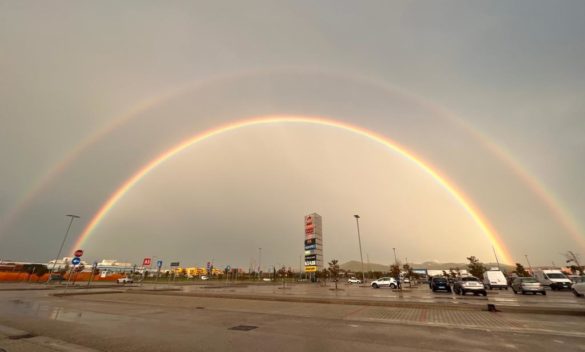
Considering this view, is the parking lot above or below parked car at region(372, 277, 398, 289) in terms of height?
below

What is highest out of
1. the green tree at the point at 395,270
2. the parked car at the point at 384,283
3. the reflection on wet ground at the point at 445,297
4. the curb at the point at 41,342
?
the green tree at the point at 395,270

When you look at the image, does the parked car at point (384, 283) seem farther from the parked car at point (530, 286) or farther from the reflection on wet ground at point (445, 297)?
the parked car at point (530, 286)

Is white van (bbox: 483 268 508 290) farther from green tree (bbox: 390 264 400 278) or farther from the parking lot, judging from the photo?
the parking lot

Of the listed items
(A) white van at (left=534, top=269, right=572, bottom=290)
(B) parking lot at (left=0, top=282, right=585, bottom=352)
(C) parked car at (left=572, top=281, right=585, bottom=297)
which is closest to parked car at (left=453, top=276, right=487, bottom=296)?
(C) parked car at (left=572, top=281, right=585, bottom=297)

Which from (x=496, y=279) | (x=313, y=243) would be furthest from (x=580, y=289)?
(x=313, y=243)

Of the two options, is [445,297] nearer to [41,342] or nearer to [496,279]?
[496,279]

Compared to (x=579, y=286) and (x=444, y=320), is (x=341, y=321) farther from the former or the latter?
(x=579, y=286)

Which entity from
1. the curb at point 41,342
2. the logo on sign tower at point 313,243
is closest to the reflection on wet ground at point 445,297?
the curb at point 41,342

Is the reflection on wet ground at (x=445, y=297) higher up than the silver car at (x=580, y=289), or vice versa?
the silver car at (x=580, y=289)

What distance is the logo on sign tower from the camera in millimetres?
95438

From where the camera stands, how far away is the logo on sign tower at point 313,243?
313ft

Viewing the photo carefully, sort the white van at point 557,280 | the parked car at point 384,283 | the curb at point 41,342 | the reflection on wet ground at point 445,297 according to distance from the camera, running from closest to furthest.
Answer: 1. the curb at point 41,342
2. the reflection on wet ground at point 445,297
3. the white van at point 557,280
4. the parked car at point 384,283

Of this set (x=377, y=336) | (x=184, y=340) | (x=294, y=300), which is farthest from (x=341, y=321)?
(x=294, y=300)

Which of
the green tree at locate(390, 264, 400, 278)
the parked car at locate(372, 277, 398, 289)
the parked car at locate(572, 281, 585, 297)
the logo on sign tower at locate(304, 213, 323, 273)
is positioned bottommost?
the parked car at locate(572, 281, 585, 297)
